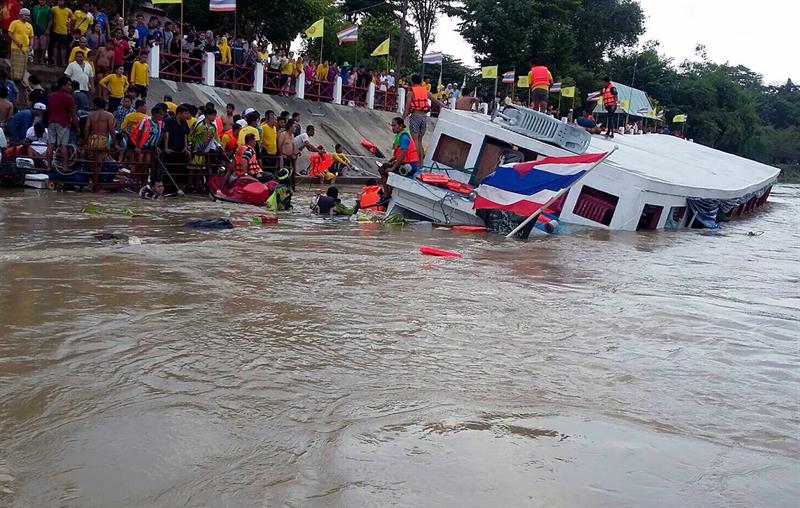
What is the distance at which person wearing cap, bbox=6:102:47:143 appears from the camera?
1350cm

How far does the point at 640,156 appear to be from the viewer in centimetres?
2016

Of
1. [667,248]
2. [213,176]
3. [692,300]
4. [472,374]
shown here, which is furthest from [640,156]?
[472,374]

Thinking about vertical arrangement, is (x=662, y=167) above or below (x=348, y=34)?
below

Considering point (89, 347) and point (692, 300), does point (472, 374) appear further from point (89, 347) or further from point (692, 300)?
point (692, 300)

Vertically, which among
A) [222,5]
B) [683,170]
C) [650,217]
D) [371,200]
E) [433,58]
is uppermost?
[222,5]

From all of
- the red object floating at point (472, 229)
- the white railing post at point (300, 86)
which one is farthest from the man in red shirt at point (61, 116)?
the white railing post at point (300, 86)

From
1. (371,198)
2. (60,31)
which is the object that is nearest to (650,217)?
(371,198)

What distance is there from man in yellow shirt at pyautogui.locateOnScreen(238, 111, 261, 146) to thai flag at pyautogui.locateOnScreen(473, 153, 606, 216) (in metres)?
4.63

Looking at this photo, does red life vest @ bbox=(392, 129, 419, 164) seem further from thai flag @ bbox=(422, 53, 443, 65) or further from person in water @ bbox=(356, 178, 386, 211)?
thai flag @ bbox=(422, 53, 443, 65)

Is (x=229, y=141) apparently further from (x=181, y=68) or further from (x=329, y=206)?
(x=181, y=68)

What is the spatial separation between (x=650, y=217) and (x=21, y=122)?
11.5 m

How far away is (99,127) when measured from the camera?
43.7ft

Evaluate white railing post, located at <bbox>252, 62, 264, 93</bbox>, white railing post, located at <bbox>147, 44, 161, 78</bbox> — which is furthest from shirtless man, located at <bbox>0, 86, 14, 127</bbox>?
white railing post, located at <bbox>252, 62, 264, 93</bbox>

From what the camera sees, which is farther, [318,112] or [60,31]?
[318,112]
